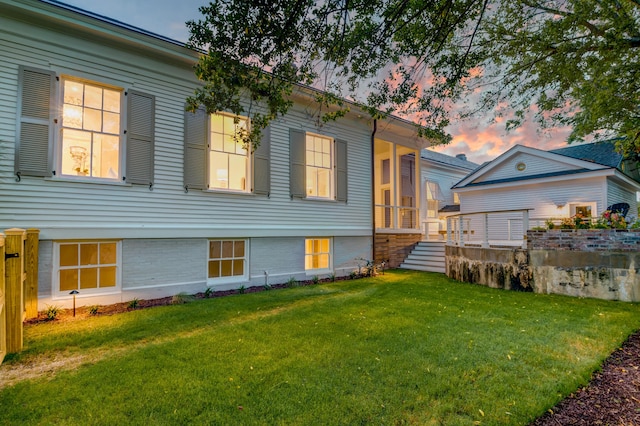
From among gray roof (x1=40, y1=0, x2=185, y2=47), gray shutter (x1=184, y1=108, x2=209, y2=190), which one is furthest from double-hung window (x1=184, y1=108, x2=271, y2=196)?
gray roof (x1=40, y1=0, x2=185, y2=47)

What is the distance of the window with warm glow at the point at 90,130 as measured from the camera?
5426 mm

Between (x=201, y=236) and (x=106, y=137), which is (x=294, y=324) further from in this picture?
(x=106, y=137)

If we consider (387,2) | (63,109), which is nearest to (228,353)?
(387,2)

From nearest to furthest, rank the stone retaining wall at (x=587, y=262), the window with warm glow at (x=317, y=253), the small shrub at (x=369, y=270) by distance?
1. the stone retaining wall at (x=587, y=262)
2. the window with warm glow at (x=317, y=253)
3. the small shrub at (x=369, y=270)

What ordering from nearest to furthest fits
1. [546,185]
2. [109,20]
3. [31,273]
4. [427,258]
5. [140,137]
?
[31,273] < [109,20] < [140,137] < [427,258] < [546,185]

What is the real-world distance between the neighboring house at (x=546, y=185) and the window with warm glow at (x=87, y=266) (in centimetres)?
1191

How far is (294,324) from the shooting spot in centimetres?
434

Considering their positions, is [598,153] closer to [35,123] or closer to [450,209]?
[450,209]

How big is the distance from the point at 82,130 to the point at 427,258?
9.84 metres

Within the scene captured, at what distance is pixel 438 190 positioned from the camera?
1570cm

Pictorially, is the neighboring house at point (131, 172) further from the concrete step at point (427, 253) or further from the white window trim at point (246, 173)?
the concrete step at point (427, 253)

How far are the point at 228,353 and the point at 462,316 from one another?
138 inches

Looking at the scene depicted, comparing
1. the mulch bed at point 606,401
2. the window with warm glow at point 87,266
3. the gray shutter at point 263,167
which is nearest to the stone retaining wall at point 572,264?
the mulch bed at point 606,401

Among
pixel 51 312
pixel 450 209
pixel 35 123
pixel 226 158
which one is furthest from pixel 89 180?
pixel 450 209
